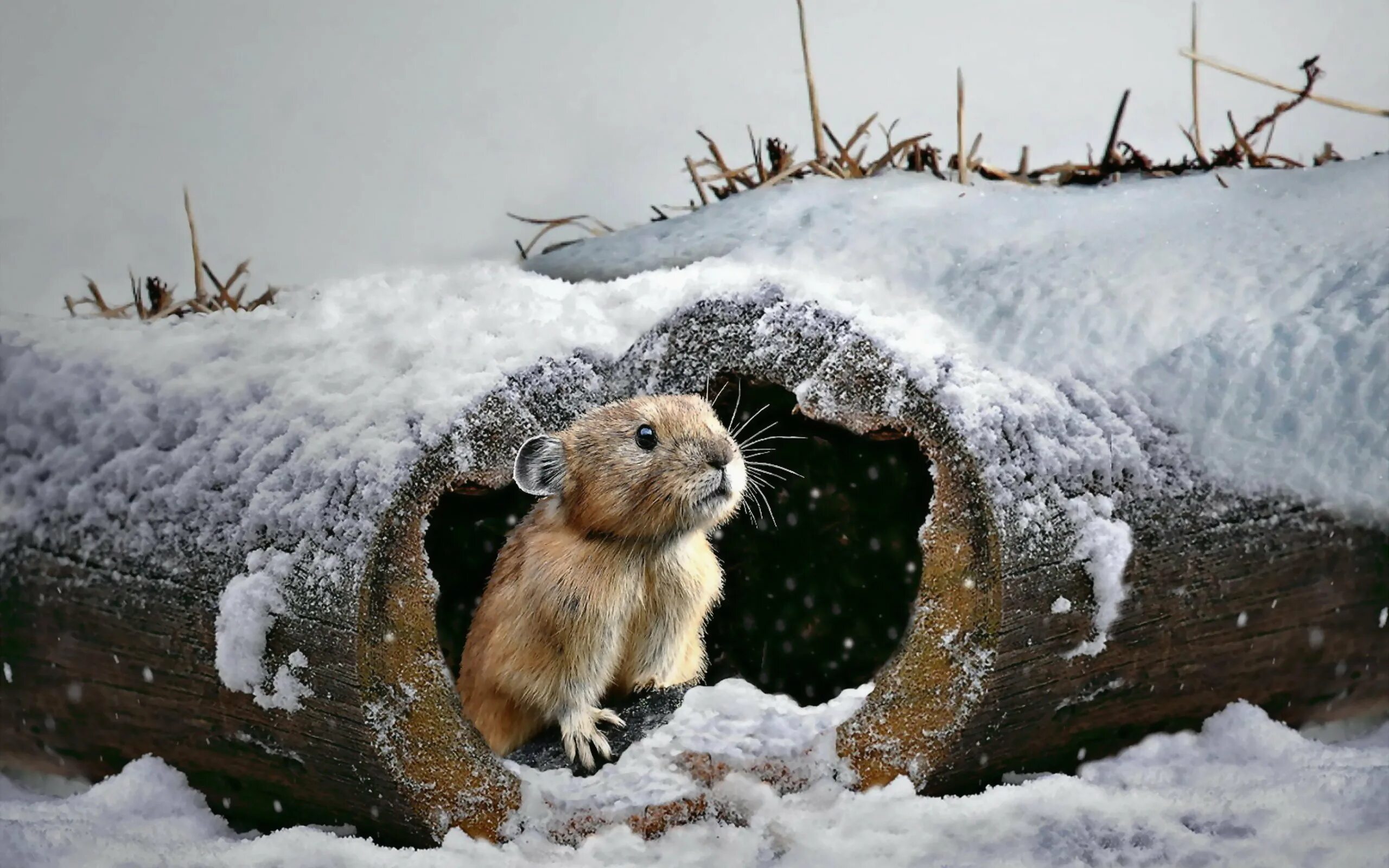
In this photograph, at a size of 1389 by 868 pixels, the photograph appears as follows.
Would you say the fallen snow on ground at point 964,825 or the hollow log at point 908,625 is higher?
the hollow log at point 908,625

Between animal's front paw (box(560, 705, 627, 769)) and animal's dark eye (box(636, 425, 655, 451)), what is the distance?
592mm

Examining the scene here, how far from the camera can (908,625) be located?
254cm

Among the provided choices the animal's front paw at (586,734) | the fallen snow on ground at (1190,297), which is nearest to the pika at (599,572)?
the animal's front paw at (586,734)

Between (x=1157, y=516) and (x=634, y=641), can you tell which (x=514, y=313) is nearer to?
(x=634, y=641)

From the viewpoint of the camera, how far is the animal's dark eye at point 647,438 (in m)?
2.69

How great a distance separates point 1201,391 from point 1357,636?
0.55 meters

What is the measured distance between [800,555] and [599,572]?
65cm

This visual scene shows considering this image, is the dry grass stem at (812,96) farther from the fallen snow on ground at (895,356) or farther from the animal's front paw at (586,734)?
the animal's front paw at (586,734)

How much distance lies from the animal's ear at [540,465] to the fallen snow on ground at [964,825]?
539 mm

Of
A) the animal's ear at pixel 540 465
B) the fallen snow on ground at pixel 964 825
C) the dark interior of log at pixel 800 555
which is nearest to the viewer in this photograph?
the fallen snow on ground at pixel 964 825

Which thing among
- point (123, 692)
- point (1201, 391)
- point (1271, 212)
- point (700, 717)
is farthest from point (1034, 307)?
point (123, 692)

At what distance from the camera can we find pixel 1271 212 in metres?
2.64

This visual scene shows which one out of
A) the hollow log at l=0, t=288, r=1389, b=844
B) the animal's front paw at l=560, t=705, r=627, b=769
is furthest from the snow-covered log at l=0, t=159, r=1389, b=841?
the animal's front paw at l=560, t=705, r=627, b=769

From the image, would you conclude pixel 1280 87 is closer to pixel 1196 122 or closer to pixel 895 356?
pixel 1196 122
